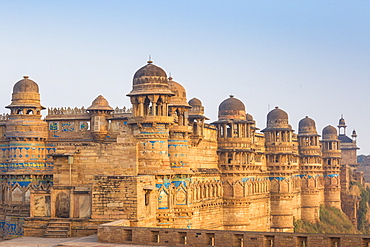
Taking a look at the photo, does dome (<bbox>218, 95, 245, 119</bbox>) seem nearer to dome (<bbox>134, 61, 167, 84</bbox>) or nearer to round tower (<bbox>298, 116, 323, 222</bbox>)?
dome (<bbox>134, 61, 167, 84</bbox>)

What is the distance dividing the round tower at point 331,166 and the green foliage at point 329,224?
114cm

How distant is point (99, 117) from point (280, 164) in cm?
1873

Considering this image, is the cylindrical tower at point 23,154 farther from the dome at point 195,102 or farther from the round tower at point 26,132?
the dome at point 195,102

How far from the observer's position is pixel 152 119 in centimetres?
3167

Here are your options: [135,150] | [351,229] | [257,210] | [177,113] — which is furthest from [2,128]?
[351,229]

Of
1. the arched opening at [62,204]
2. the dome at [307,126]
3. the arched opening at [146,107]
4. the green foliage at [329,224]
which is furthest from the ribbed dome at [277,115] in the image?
the arched opening at [62,204]

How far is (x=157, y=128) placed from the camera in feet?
104

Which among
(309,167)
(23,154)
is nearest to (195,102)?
(23,154)

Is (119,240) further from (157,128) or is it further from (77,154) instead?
(157,128)

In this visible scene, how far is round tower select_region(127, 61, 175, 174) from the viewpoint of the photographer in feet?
103

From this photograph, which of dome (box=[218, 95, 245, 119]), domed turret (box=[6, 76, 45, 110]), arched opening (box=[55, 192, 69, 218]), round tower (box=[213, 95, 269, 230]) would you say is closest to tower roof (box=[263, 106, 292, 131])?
round tower (box=[213, 95, 269, 230])

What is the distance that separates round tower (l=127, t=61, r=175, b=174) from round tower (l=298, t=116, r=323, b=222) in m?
32.8

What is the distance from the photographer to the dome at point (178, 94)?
3584 cm

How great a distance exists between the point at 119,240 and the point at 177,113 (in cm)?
1444
